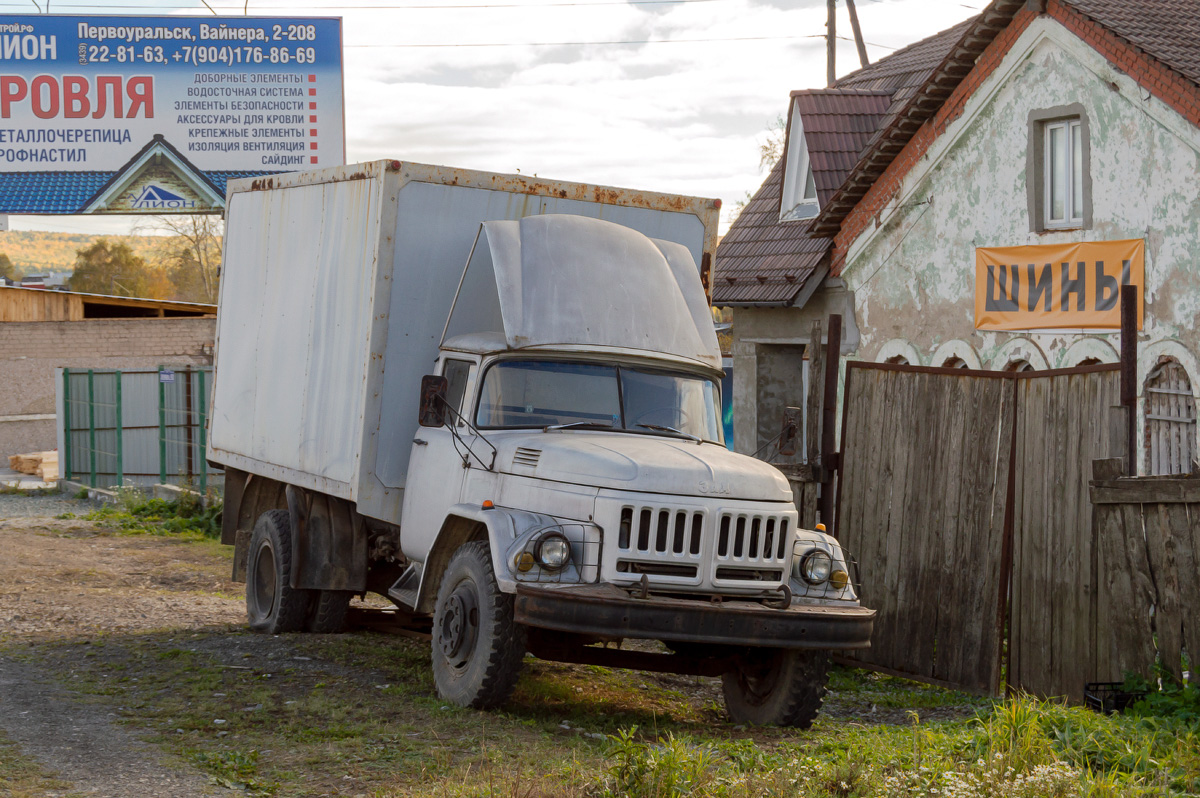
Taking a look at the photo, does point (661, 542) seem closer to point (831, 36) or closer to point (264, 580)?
point (264, 580)

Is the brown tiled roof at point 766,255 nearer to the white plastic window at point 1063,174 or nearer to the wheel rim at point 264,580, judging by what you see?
the white plastic window at point 1063,174

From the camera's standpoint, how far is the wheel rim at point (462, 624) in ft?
23.7

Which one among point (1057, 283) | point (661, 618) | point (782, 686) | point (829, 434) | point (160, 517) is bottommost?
point (160, 517)

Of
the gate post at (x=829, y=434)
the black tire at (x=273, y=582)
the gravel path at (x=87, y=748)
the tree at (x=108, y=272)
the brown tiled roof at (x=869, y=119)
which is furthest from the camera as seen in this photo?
the tree at (x=108, y=272)

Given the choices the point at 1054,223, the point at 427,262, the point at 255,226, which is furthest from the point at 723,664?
the point at 1054,223

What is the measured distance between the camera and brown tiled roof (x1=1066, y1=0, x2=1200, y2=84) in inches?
489

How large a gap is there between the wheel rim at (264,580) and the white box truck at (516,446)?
0.09 feet

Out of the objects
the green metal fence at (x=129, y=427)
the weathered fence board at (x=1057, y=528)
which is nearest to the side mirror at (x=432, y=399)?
the weathered fence board at (x=1057, y=528)

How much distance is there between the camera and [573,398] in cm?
791

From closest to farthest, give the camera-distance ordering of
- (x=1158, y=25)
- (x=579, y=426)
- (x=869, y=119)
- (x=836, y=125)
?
(x=579, y=426) < (x=1158, y=25) < (x=836, y=125) < (x=869, y=119)

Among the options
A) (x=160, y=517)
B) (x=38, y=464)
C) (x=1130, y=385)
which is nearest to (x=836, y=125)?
(x=160, y=517)

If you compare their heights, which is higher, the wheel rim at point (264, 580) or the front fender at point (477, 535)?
the front fender at point (477, 535)

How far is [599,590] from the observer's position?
6703 mm

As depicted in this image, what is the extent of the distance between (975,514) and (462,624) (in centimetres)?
354
